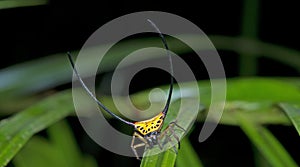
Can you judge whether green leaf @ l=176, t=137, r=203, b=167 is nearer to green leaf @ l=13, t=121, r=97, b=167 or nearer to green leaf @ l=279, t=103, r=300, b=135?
green leaf @ l=279, t=103, r=300, b=135

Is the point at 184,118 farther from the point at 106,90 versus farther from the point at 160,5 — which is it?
the point at 160,5

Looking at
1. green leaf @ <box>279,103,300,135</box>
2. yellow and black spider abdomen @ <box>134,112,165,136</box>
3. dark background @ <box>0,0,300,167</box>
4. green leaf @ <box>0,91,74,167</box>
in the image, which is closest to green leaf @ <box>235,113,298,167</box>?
green leaf @ <box>279,103,300,135</box>

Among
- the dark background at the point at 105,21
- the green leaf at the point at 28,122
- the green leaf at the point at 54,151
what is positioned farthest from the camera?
the dark background at the point at 105,21

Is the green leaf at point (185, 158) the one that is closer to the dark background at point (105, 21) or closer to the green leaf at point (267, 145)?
the green leaf at point (267, 145)

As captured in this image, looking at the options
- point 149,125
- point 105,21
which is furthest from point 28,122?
point 105,21

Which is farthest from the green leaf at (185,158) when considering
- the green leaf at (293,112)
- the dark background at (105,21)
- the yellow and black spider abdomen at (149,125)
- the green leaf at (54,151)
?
the dark background at (105,21)

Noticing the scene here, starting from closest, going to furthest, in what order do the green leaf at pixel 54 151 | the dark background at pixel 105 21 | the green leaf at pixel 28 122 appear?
the green leaf at pixel 28 122
the green leaf at pixel 54 151
the dark background at pixel 105 21

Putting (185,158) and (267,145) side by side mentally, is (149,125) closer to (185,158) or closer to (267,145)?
(185,158)
